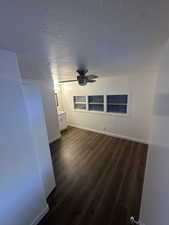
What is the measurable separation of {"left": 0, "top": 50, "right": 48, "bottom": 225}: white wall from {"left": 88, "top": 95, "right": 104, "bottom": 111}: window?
131 inches

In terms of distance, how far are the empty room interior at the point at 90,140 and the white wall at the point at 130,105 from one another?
3 cm

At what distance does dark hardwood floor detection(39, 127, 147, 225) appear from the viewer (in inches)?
62.0

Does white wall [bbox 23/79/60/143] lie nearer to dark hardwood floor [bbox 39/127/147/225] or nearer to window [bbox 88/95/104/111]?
dark hardwood floor [bbox 39/127/147/225]

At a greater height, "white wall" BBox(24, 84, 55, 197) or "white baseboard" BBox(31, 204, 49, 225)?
"white wall" BBox(24, 84, 55, 197)

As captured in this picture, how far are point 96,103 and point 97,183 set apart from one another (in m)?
3.00

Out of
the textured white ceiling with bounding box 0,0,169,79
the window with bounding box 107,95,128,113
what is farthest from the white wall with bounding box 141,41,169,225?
the window with bounding box 107,95,128,113

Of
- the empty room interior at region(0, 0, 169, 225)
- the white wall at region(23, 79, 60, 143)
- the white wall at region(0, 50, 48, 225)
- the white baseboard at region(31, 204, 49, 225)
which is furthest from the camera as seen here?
the white wall at region(23, 79, 60, 143)

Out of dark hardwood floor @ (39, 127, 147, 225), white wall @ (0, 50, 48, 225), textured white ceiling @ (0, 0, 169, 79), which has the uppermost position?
textured white ceiling @ (0, 0, 169, 79)

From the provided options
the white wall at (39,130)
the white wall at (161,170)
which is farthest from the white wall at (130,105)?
the white wall at (39,130)

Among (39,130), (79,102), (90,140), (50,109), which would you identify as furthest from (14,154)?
(79,102)

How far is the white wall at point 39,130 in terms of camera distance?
1553mm

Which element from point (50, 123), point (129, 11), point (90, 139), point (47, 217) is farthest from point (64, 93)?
point (129, 11)

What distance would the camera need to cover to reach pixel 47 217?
158 cm

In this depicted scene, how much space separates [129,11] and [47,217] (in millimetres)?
2498
